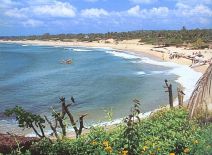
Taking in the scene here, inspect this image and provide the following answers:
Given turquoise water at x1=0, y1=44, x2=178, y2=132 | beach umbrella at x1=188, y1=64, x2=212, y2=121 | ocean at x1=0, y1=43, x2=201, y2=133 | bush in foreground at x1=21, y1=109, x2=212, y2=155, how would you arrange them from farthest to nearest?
turquoise water at x1=0, y1=44, x2=178, y2=132, ocean at x1=0, y1=43, x2=201, y2=133, beach umbrella at x1=188, y1=64, x2=212, y2=121, bush in foreground at x1=21, y1=109, x2=212, y2=155

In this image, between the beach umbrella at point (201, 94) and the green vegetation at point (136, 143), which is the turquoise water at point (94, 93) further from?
the beach umbrella at point (201, 94)

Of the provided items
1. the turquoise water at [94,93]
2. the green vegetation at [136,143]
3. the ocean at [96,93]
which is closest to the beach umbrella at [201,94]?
the green vegetation at [136,143]

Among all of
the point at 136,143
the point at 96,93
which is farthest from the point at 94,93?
the point at 136,143

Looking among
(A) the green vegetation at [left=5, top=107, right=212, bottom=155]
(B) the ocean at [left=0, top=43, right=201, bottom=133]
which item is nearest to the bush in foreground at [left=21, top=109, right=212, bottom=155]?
(A) the green vegetation at [left=5, top=107, right=212, bottom=155]

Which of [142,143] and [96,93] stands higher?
[142,143]

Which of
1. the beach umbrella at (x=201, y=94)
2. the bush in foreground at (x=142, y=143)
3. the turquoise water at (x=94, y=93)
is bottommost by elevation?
the turquoise water at (x=94, y=93)

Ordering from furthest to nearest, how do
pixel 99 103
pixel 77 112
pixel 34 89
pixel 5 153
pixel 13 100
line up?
pixel 34 89
pixel 13 100
pixel 99 103
pixel 77 112
pixel 5 153

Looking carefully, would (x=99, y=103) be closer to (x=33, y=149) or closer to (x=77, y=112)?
(x=77, y=112)

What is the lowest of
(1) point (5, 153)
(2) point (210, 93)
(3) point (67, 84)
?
(3) point (67, 84)

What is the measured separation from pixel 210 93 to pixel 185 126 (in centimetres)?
208

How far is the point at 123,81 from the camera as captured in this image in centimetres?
4319

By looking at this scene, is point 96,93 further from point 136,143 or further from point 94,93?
point 136,143

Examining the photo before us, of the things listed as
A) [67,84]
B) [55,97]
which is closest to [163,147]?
[55,97]

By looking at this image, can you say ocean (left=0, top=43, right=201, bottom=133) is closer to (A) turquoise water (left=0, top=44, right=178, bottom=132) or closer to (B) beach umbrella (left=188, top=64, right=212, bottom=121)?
(A) turquoise water (left=0, top=44, right=178, bottom=132)
